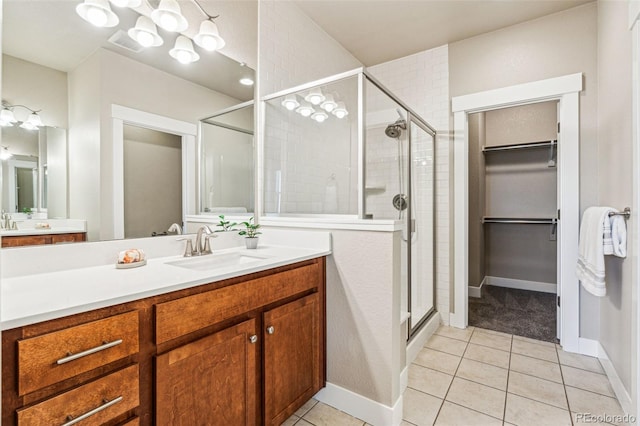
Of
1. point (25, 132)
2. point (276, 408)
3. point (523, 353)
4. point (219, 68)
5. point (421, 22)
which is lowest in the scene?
point (523, 353)

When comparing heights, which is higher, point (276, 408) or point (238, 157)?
point (238, 157)

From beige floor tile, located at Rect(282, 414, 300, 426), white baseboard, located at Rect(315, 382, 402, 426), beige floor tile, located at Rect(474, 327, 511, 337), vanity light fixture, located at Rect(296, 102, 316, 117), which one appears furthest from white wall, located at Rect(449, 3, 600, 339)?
beige floor tile, located at Rect(282, 414, 300, 426)

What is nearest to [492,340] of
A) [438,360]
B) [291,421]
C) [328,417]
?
[438,360]

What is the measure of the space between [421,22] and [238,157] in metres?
2.04

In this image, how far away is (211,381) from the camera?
1.17 m

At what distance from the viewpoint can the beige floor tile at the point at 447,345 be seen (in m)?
2.43

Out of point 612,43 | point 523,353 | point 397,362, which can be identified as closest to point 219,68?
point 397,362

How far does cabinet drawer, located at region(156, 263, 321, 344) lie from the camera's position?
3.46 ft

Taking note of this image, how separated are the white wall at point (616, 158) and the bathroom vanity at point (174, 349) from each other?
5.69 feet

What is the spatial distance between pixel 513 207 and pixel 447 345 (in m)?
2.51

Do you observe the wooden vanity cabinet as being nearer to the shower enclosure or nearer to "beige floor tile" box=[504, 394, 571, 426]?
the shower enclosure

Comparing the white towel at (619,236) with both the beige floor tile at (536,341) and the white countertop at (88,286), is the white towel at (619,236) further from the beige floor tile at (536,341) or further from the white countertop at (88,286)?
the white countertop at (88,286)

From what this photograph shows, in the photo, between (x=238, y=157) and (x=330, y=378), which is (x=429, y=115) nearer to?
(x=238, y=157)

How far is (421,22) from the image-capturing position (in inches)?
106
